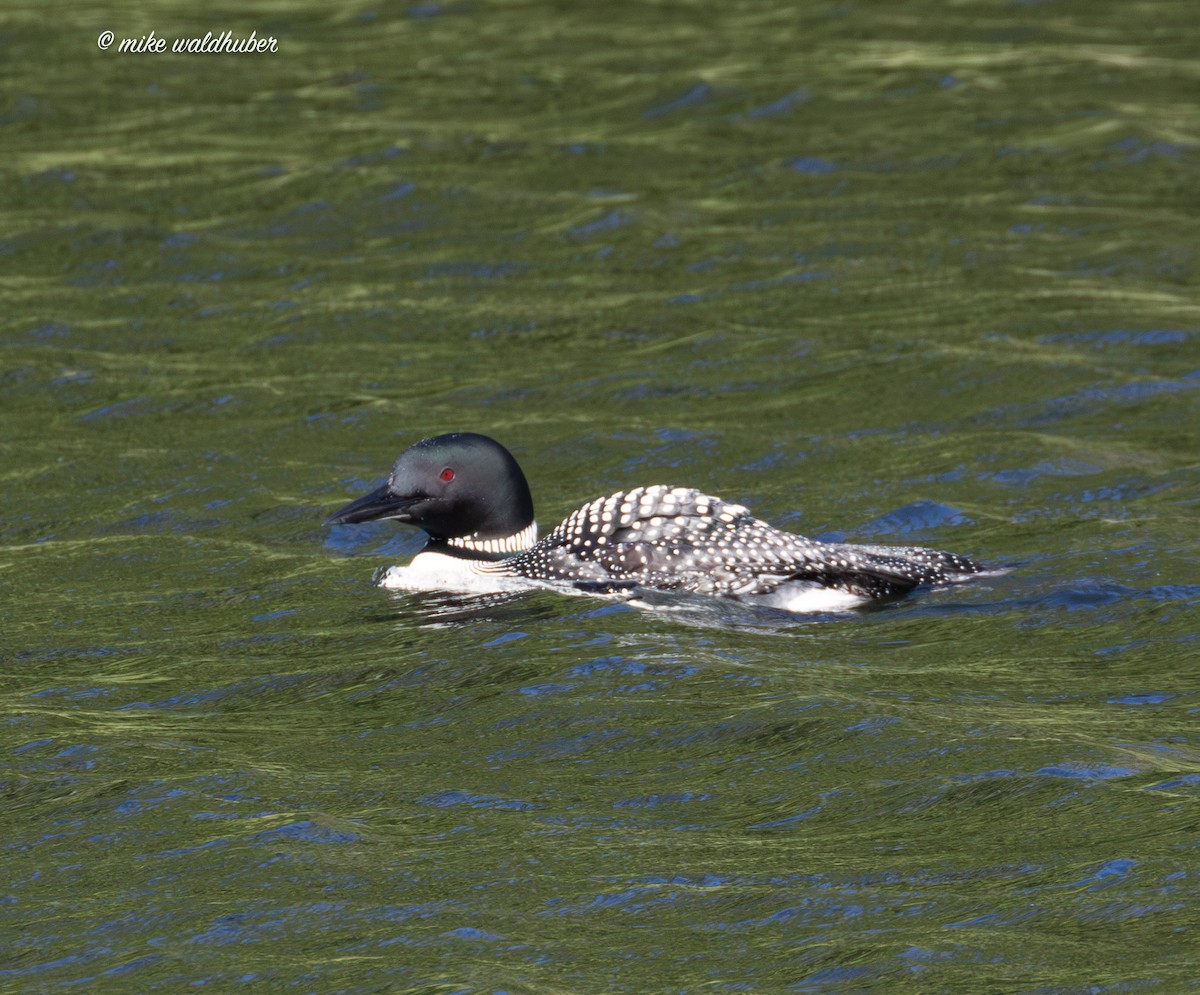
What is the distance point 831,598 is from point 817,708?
1.06 m

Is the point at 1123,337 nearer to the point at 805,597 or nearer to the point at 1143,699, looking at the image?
the point at 805,597

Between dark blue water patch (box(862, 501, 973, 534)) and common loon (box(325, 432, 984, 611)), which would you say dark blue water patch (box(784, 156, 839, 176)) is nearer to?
dark blue water patch (box(862, 501, 973, 534))

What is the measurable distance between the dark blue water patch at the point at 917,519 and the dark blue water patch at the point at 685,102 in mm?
6411

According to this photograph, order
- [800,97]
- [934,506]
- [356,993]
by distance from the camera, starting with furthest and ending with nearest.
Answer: [800,97] < [934,506] < [356,993]

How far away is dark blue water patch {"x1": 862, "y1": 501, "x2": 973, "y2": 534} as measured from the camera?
852 cm

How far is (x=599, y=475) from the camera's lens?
9.51 meters

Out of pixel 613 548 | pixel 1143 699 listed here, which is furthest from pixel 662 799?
pixel 613 548

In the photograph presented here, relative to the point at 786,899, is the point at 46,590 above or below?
above

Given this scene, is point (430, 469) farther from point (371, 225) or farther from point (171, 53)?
point (171, 53)

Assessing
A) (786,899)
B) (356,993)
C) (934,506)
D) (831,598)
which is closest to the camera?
(356,993)

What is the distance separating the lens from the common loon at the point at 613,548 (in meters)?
7.47

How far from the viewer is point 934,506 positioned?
8703 millimetres

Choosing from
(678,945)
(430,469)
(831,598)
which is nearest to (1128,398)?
(831,598)

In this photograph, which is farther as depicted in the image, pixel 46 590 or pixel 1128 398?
pixel 1128 398
